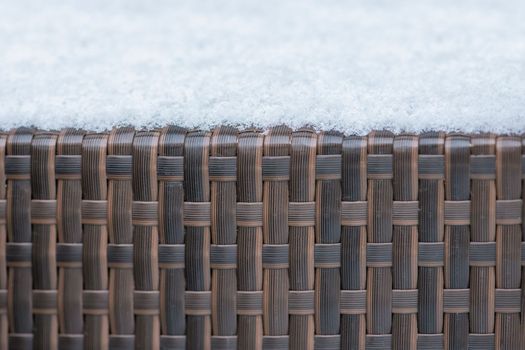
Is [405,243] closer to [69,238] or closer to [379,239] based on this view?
[379,239]

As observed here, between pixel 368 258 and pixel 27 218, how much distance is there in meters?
0.39

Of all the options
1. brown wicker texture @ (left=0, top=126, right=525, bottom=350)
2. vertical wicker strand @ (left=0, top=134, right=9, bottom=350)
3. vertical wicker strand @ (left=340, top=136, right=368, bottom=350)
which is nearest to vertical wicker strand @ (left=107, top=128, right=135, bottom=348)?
brown wicker texture @ (left=0, top=126, right=525, bottom=350)

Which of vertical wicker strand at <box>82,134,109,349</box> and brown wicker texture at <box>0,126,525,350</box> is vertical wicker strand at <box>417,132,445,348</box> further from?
vertical wicker strand at <box>82,134,109,349</box>

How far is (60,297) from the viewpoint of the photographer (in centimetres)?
71

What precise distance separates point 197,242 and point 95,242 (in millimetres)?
117

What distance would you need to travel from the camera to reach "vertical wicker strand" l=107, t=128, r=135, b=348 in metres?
0.69

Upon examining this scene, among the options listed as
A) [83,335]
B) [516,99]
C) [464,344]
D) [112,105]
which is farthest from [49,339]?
[516,99]

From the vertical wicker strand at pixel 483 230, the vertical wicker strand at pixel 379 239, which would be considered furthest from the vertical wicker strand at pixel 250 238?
the vertical wicker strand at pixel 483 230

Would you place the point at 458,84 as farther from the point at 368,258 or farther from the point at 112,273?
the point at 112,273

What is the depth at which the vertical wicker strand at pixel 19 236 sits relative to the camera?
2.32 feet

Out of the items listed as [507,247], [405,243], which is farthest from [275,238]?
[507,247]

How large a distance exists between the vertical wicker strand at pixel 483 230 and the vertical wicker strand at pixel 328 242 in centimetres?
14

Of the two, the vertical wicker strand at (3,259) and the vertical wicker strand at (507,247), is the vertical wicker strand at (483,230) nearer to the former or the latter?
the vertical wicker strand at (507,247)

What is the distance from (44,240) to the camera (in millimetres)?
711
